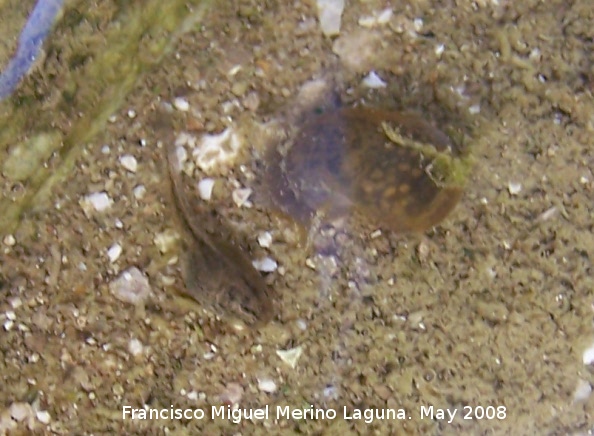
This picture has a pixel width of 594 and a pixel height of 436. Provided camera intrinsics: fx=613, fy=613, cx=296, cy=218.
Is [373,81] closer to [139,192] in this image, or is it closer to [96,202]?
[139,192]

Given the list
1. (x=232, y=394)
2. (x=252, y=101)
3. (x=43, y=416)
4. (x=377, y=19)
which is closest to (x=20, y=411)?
(x=43, y=416)

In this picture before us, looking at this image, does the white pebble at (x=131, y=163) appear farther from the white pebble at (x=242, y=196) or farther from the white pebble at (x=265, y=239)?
the white pebble at (x=265, y=239)

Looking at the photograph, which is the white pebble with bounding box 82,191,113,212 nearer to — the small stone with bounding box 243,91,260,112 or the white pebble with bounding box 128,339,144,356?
the white pebble with bounding box 128,339,144,356

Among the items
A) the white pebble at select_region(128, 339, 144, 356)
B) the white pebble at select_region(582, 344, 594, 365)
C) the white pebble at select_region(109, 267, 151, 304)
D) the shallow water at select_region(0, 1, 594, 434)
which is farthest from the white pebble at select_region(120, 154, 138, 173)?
the white pebble at select_region(582, 344, 594, 365)

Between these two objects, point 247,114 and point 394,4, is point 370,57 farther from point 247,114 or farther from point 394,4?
point 247,114

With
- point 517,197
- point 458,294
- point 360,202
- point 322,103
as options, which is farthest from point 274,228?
point 517,197

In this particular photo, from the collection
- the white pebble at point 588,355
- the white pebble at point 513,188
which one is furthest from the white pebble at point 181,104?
the white pebble at point 588,355
